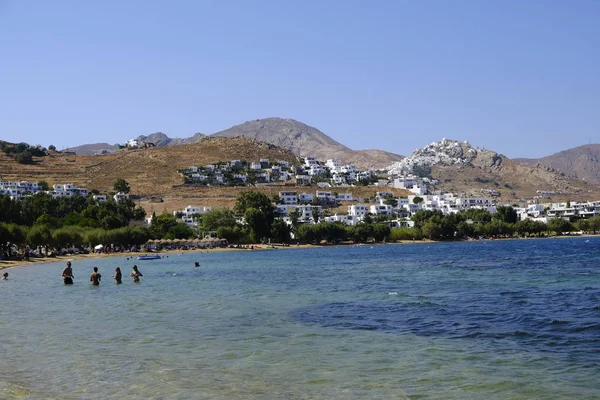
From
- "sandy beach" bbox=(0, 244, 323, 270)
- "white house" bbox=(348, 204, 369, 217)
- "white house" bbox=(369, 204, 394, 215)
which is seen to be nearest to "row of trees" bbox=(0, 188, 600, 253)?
"sandy beach" bbox=(0, 244, 323, 270)

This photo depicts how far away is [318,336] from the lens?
1900 cm

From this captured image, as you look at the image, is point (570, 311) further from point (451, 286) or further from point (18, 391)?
point (18, 391)

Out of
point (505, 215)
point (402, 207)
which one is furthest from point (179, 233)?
point (402, 207)

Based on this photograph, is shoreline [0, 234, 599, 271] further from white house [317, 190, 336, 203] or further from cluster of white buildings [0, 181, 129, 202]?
cluster of white buildings [0, 181, 129, 202]

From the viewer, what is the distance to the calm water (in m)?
13.0

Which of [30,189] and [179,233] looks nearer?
[179,233]

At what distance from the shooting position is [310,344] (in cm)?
1770

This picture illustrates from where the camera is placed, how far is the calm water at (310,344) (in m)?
13.0

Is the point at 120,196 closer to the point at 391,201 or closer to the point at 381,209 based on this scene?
the point at 381,209

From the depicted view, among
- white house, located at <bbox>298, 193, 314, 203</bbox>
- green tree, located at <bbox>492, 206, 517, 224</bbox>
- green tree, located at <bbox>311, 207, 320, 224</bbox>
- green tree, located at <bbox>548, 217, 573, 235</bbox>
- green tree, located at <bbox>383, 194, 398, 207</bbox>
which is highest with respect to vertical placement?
white house, located at <bbox>298, 193, 314, 203</bbox>

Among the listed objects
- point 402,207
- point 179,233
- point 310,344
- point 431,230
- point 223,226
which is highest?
point 402,207

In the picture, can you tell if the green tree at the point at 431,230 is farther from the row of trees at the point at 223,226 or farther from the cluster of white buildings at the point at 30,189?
the cluster of white buildings at the point at 30,189

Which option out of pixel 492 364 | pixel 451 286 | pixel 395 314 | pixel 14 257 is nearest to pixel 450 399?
pixel 492 364

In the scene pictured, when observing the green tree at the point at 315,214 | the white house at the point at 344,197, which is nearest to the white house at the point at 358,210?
the green tree at the point at 315,214
